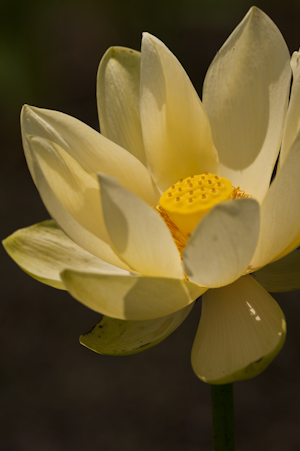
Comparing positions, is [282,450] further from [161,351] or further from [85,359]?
[85,359]

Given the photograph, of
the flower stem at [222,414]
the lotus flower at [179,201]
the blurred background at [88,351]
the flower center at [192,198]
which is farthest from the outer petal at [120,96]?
the blurred background at [88,351]

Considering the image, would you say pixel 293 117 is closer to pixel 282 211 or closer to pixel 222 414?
Answer: pixel 282 211

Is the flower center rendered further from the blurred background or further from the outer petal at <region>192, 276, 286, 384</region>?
the blurred background

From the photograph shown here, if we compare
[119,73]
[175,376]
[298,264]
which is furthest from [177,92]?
[175,376]

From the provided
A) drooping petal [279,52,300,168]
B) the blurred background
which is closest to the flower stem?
drooping petal [279,52,300,168]

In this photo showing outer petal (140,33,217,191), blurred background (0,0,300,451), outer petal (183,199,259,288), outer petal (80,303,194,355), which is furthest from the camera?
blurred background (0,0,300,451)

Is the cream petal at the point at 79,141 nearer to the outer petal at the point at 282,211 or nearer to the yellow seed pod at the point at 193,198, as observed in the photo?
the yellow seed pod at the point at 193,198

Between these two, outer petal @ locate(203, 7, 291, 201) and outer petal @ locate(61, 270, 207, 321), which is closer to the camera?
outer petal @ locate(61, 270, 207, 321)
